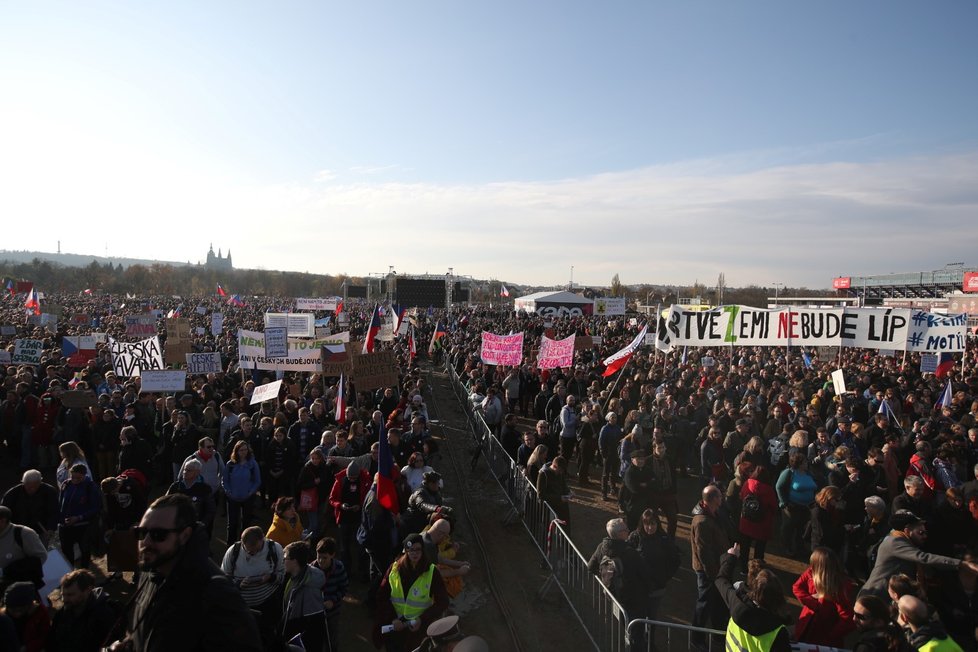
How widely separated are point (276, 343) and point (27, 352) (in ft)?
24.7

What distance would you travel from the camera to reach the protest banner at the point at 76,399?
10.3 meters

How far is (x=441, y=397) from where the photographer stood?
68.4 ft

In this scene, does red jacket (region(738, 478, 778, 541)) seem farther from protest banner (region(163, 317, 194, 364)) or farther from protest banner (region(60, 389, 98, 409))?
protest banner (region(163, 317, 194, 364))

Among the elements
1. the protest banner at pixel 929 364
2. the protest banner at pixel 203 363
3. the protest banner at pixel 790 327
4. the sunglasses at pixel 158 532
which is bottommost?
the protest banner at pixel 203 363

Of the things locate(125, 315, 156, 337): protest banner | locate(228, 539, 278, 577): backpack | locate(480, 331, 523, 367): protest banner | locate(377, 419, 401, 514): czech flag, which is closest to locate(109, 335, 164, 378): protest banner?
locate(125, 315, 156, 337): protest banner

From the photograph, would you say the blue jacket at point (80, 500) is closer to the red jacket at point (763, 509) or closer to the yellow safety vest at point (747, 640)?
the yellow safety vest at point (747, 640)

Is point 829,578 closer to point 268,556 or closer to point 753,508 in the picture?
point 753,508

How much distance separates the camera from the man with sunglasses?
7.32 ft

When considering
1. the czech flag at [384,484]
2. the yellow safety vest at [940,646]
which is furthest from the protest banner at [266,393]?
the yellow safety vest at [940,646]

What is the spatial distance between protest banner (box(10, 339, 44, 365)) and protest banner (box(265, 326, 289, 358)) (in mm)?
7124

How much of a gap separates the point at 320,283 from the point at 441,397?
430ft

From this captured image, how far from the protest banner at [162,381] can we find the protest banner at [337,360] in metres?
3.07

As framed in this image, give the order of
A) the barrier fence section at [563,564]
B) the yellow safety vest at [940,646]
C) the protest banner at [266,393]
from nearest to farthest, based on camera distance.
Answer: the yellow safety vest at [940,646] < the barrier fence section at [563,564] < the protest banner at [266,393]

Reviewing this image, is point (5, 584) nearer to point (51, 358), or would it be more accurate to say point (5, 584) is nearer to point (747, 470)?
point (747, 470)
